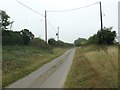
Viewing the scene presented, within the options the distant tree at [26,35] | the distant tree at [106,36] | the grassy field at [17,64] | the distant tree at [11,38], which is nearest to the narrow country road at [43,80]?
the grassy field at [17,64]

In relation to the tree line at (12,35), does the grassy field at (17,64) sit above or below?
below

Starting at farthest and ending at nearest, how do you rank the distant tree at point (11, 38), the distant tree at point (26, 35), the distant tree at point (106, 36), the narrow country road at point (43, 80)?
the distant tree at point (26, 35)
the distant tree at point (11, 38)
the distant tree at point (106, 36)
the narrow country road at point (43, 80)

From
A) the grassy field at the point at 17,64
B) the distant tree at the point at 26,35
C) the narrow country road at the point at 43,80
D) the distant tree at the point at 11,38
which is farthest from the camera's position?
the distant tree at the point at 26,35

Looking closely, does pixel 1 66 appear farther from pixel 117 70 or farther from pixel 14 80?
pixel 117 70

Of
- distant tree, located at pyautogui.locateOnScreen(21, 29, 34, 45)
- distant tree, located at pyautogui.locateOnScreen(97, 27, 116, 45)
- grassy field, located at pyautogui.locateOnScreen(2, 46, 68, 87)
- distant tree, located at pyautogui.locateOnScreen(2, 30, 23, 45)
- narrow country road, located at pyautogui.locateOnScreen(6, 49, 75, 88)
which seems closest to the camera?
narrow country road, located at pyautogui.locateOnScreen(6, 49, 75, 88)

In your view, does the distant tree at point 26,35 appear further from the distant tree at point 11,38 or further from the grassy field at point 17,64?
the grassy field at point 17,64

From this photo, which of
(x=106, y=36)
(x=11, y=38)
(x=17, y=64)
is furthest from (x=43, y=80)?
(x=11, y=38)

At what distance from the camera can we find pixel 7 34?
55.4 meters

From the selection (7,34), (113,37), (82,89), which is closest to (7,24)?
(7,34)

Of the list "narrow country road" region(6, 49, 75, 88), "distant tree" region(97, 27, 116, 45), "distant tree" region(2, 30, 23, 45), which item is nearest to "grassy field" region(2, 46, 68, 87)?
"narrow country road" region(6, 49, 75, 88)

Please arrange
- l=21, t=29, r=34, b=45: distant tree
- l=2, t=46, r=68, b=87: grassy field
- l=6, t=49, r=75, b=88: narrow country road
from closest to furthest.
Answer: l=6, t=49, r=75, b=88: narrow country road
l=2, t=46, r=68, b=87: grassy field
l=21, t=29, r=34, b=45: distant tree

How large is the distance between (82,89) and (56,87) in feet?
5.50

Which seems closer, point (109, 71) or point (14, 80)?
point (109, 71)

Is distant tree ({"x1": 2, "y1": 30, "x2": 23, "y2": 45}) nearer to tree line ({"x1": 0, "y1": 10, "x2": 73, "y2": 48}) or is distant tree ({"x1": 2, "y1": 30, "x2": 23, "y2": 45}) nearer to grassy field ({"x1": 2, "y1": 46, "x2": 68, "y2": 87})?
tree line ({"x1": 0, "y1": 10, "x2": 73, "y2": 48})
